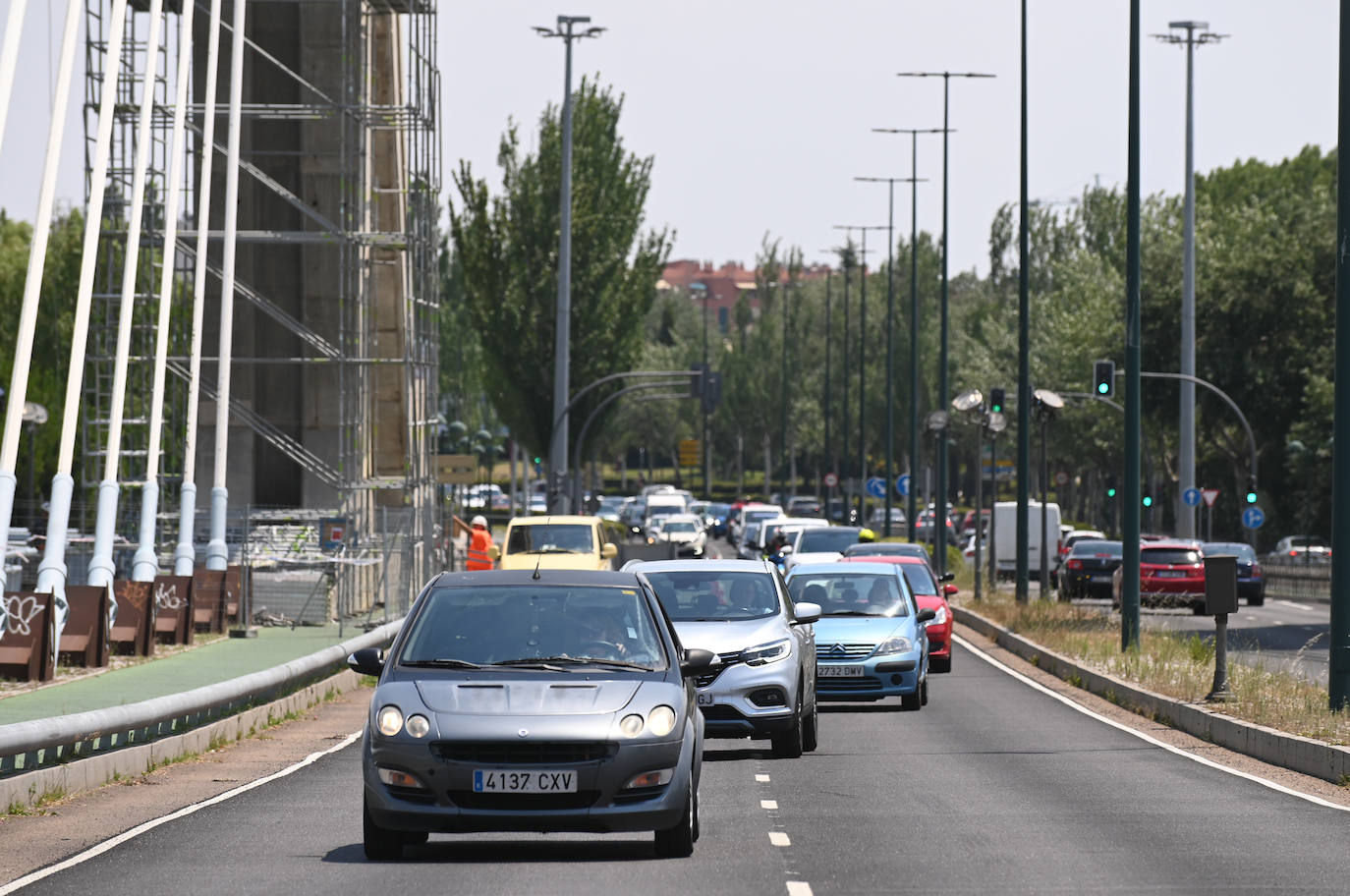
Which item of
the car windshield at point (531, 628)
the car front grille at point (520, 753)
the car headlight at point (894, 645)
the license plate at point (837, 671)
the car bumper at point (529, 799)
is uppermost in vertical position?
the car windshield at point (531, 628)

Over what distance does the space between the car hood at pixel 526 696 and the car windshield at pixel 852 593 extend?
480 inches

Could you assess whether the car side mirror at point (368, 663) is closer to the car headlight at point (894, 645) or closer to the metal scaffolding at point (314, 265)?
the car headlight at point (894, 645)

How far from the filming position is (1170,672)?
24.8 m

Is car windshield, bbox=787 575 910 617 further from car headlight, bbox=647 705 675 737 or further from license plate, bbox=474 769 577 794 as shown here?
license plate, bbox=474 769 577 794

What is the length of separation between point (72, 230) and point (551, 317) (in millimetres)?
19040

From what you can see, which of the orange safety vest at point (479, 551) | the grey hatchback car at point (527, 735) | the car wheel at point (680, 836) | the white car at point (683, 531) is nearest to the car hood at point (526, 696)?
the grey hatchback car at point (527, 735)

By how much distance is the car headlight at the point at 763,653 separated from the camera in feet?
56.4

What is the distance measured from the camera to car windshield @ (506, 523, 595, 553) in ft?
116

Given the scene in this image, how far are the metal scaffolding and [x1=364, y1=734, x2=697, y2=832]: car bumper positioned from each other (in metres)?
33.5

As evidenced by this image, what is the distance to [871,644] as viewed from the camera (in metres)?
22.4

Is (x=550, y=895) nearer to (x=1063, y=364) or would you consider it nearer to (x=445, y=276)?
(x=1063, y=364)

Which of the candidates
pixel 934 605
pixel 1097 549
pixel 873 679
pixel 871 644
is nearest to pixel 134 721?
pixel 871 644

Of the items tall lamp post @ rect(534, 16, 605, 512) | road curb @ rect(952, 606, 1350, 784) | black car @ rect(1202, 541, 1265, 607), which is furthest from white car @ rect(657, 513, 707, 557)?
road curb @ rect(952, 606, 1350, 784)

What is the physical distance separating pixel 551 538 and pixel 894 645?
45.9 ft
